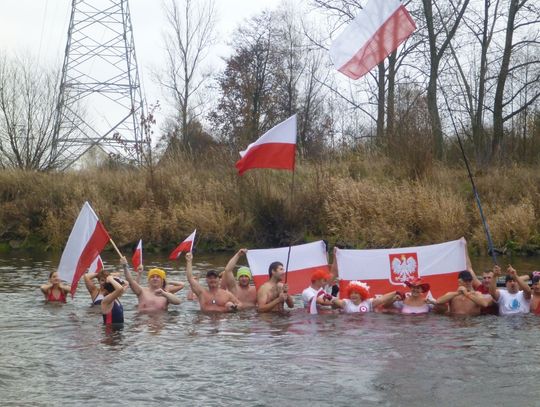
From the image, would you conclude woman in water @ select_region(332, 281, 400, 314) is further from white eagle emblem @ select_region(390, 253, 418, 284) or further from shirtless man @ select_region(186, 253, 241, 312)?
shirtless man @ select_region(186, 253, 241, 312)

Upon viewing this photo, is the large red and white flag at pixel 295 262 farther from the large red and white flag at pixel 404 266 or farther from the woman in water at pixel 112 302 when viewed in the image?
the woman in water at pixel 112 302

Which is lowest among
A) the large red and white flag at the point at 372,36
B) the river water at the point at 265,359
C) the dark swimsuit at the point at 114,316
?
the river water at the point at 265,359

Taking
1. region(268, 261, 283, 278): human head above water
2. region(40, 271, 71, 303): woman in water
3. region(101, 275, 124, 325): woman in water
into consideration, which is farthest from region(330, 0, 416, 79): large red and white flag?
region(40, 271, 71, 303): woman in water

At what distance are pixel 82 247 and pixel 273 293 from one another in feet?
11.2

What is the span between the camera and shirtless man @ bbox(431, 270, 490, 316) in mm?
14047

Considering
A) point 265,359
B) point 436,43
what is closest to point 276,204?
point 436,43

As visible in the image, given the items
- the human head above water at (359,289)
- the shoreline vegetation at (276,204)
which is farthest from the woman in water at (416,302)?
the shoreline vegetation at (276,204)

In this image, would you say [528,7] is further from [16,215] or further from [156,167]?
[16,215]

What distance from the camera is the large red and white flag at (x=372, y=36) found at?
44.3ft

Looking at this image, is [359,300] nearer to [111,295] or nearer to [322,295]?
[322,295]

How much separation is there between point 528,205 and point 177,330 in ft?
48.5

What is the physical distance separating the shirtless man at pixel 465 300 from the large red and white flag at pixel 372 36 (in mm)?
3947

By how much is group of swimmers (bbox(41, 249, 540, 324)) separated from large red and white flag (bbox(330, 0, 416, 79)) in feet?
12.0

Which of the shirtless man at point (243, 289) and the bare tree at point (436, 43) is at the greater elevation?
the bare tree at point (436, 43)
